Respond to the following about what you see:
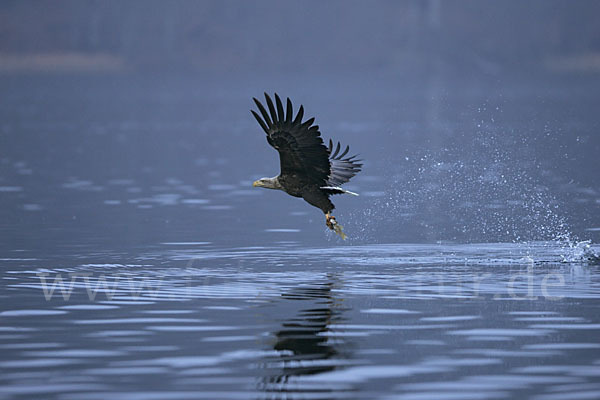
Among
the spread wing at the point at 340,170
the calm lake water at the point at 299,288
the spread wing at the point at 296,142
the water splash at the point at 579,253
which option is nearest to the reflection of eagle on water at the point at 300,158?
the spread wing at the point at 296,142

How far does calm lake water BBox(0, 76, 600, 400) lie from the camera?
12133 mm

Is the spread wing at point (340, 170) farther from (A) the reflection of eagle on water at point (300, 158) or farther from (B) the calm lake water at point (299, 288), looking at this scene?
(B) the calm lake water at point (299, 288)

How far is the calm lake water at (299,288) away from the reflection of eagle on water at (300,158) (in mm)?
1075

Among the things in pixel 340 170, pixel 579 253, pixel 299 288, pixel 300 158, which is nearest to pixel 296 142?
pixel 300 158

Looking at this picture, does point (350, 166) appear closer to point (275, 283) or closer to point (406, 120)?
point (275, 283)

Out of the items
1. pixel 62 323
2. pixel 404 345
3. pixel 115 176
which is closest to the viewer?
pixel 404 345

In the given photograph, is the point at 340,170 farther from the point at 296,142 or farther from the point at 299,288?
the point at 299,288

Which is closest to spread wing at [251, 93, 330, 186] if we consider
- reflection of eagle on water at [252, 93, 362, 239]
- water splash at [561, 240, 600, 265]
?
reflection of eagle on water at [252, 93, 362, 239]

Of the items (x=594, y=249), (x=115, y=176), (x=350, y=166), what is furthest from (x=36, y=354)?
(x=115, y=176)

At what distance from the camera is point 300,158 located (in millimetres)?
18562

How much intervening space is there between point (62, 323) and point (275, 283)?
141 inches

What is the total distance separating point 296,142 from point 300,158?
44 cm

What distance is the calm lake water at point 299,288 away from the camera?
1213cm

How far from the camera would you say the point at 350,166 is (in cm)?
2097
